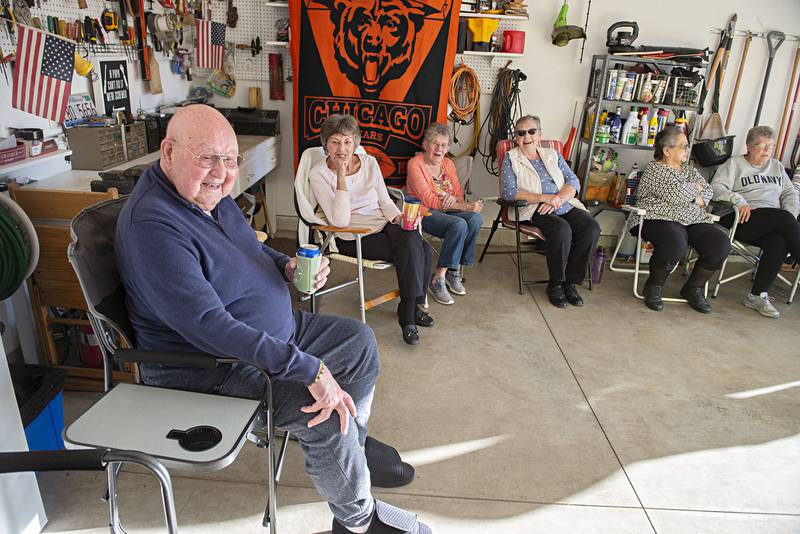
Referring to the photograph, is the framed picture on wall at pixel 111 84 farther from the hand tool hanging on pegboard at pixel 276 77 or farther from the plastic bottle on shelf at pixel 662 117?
the plastic bottle on shelf at pixel 662 117

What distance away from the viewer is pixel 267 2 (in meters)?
4.46

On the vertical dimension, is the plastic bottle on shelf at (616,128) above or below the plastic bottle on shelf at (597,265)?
above

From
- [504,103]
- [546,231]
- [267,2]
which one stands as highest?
[267,2]

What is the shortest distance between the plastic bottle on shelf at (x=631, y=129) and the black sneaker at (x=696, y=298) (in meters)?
1.29

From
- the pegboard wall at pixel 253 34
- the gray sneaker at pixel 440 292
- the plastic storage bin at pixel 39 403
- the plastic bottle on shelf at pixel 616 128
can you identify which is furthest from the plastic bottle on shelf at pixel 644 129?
the plastic storage bin at pixel 39 403

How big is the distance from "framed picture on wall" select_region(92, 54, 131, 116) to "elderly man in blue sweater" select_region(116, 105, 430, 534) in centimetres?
203

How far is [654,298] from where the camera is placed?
13.3 feet

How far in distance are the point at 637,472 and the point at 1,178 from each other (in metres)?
3.01

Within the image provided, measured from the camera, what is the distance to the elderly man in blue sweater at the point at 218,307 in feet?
5.05

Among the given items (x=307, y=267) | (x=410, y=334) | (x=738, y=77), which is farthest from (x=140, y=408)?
(x=738, y=77)

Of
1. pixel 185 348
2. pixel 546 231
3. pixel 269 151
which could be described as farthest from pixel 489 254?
pixel 185 348

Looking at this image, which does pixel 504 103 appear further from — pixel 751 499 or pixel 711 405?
pixel 751 499

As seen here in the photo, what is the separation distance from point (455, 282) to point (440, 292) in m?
0.22

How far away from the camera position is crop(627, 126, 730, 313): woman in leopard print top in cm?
397
